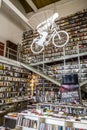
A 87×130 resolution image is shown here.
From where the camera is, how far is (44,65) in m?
6.19

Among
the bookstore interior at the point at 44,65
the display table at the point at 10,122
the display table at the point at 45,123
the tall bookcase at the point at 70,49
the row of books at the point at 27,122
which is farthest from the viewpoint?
the tall bookcase at the point at 70,49

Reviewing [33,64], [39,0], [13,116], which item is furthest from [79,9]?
[13,116]

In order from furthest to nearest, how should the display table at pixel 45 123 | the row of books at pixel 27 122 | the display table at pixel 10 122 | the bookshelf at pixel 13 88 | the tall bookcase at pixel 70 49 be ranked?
the tall bookcase at pixel 70 49, the bookshelf at pixel 13 88, the display table at pixel 10 122, the row of books at pixel 27 122, the display table at pixel 45 123

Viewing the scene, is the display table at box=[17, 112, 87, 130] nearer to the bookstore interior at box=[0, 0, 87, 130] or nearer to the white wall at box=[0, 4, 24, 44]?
the bookstore interior at box=[0, 0, 87, 130]

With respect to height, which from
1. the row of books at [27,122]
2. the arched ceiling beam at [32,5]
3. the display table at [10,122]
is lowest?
the display table at [10,122]

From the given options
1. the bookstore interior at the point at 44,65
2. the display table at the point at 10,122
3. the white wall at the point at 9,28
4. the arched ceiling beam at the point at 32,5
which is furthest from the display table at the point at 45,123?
the arched ceiling beam at the point at 32,5

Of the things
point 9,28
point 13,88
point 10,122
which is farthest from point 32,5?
point 10,122

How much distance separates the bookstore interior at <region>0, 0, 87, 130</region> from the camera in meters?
3.73

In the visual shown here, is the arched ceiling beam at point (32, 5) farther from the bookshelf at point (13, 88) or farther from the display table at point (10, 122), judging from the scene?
the display table at point (10, 122)

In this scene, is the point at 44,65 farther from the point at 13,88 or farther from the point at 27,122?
the point at 27,122

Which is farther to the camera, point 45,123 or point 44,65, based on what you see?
point 44,65

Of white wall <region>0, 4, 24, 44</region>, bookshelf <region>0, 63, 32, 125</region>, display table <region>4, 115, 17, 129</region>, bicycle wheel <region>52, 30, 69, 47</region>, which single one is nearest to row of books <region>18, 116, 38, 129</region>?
display table <region>4, 115, 17, 129</region>

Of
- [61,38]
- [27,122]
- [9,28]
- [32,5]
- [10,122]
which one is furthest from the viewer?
[32,5]

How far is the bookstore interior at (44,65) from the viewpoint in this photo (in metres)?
3.73
